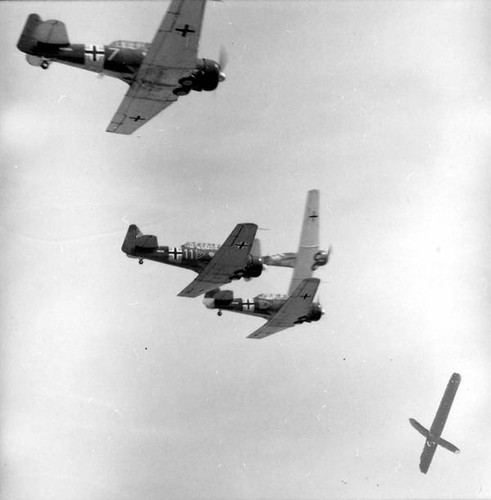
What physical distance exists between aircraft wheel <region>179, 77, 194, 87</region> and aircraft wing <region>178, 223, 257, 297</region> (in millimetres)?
6579

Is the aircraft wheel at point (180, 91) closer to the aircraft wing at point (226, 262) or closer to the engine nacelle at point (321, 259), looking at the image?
the aircraft wing at point (226, 262)

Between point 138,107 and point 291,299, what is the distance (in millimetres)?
10753

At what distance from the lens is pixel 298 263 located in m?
36.6

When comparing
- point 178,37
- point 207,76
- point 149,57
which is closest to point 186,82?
point 207,76

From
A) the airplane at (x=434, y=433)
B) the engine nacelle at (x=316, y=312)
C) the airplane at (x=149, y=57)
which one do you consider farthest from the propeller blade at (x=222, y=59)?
the airplane at (x=434, y=433)

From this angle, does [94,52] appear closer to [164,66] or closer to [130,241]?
[164,66]

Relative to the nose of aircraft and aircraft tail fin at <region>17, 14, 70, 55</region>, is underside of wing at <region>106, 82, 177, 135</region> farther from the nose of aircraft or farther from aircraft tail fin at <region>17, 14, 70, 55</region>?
the nose of aircraft

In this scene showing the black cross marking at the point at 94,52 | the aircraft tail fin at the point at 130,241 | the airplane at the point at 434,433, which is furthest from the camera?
the airplane at the point at 434,433

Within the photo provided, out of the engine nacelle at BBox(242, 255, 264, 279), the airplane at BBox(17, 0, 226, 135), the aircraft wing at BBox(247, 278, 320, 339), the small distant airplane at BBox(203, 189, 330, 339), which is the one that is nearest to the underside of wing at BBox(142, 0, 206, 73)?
the airplane at BBox(17, 0, 226, 135)

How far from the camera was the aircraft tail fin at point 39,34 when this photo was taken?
2211 cm

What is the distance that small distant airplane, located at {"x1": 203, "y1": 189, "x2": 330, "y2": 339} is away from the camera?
32.9 m

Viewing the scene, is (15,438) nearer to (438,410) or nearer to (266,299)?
(266,299)

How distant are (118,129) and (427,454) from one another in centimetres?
3832

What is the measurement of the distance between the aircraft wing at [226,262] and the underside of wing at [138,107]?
5238 millimetres
